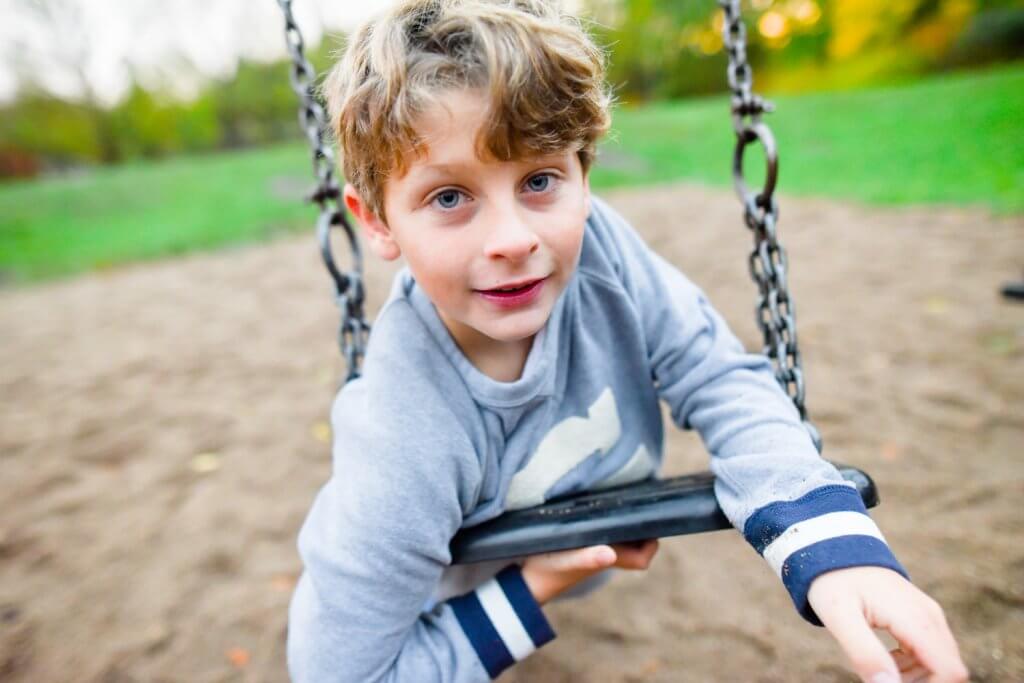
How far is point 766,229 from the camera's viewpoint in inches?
45.3

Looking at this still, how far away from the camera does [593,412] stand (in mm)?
1210

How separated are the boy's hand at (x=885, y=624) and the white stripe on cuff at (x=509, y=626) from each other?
48cm

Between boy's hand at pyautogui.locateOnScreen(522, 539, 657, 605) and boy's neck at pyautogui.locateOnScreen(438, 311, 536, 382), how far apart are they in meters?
0.29

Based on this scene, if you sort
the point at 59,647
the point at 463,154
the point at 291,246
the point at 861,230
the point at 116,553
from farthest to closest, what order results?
the point at 291,246, the point at 861,230, the point at 116,553, the point at 59,647, the point at 463,154

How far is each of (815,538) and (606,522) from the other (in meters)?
0.27

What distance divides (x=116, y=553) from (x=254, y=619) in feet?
1.94

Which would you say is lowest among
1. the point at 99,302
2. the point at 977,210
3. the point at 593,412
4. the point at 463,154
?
the point at 99,302

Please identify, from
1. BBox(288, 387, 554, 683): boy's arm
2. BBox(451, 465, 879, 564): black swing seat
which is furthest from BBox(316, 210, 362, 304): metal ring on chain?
BBox(451, 465, 879, 564): black swing seat

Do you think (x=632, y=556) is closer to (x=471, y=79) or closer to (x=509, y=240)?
(x=509, y=240)

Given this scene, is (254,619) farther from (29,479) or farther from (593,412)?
(29,479)

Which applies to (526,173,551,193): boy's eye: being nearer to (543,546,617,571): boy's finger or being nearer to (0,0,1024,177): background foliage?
(543,546,617,571): boy's finger

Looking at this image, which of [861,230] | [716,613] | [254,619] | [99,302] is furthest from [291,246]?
[716,613]

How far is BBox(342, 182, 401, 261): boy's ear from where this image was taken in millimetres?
1035

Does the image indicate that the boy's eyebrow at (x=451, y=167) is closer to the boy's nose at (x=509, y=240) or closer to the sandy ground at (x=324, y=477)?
the boy's nose at (x=509, y=240)
